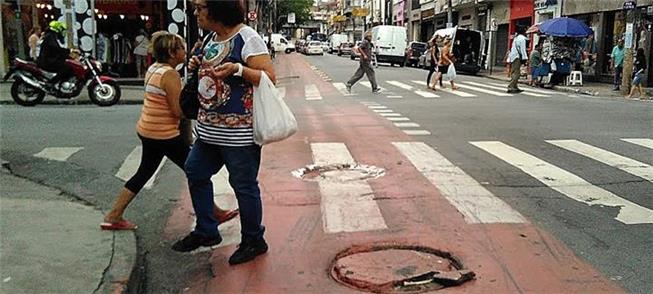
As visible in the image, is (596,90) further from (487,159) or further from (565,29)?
(487,159)

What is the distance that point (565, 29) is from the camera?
22953 mm

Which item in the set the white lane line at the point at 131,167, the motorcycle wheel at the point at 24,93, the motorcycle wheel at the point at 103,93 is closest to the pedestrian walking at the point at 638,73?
the motorcycle wheel at the point at 103,93

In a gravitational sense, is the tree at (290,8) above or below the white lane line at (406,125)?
above

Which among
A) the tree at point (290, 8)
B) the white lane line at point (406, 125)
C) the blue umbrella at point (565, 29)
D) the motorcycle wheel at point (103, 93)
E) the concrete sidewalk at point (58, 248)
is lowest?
the concrete sidewalk at point (58, 248)

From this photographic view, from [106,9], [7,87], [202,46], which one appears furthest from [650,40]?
[202,46]

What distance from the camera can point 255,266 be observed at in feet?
15.0

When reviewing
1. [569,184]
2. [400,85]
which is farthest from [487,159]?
[400,85]

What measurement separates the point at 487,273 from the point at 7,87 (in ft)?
54.5

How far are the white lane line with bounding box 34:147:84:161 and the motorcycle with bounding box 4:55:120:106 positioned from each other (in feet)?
18.4

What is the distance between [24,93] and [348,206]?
34.8 ft

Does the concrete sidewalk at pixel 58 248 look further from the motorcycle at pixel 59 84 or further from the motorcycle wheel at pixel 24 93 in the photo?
the motorcycle wheel at pixel 24 93

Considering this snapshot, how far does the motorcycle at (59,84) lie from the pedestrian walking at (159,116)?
384 inches

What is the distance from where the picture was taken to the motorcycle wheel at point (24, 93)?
14.2 m

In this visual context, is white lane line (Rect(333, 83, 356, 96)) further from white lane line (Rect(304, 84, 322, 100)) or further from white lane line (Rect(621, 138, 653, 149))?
white lane line (Rect(621, 138, 653, 149))
